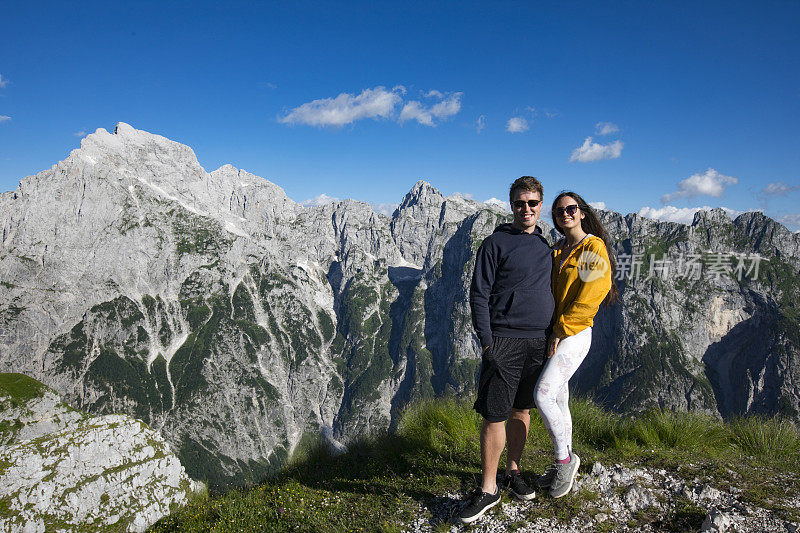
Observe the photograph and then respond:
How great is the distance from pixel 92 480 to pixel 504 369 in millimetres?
11295

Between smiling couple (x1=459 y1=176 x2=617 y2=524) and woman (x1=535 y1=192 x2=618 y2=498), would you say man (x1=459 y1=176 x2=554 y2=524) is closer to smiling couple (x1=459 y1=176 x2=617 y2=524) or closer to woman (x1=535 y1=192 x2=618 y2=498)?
smiling couple (x1=459 y1=176 x2=617 y2=524)

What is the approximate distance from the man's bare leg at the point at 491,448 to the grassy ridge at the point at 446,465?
2.98ft

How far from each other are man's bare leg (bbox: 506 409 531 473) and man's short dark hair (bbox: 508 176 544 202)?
342 cm

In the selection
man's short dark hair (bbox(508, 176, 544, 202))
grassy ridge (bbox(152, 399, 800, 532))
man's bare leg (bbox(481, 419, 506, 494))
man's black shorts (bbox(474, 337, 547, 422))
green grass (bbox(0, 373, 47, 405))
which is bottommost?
green grass (bbox(0, 373, 47, 405))

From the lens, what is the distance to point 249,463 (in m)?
183

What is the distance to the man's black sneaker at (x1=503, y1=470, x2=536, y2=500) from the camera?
18.3 ft

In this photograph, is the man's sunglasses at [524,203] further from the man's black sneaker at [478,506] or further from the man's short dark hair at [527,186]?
the man's black sneaker at [478,506]

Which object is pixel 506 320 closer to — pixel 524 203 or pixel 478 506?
pixel 524 203

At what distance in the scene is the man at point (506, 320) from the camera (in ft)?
17.6

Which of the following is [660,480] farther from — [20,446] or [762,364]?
[762,364]

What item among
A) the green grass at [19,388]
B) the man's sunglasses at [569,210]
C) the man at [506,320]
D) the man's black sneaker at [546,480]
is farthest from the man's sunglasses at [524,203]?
the green grass at [19,388]

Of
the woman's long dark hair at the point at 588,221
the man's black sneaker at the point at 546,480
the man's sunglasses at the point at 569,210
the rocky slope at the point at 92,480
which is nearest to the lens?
the man's sunglasses at the point at 569,210

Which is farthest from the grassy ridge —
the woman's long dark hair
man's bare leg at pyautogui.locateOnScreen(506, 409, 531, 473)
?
Answer: the woman's long dark hair

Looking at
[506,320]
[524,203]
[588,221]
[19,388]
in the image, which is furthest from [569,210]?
[19,388]
